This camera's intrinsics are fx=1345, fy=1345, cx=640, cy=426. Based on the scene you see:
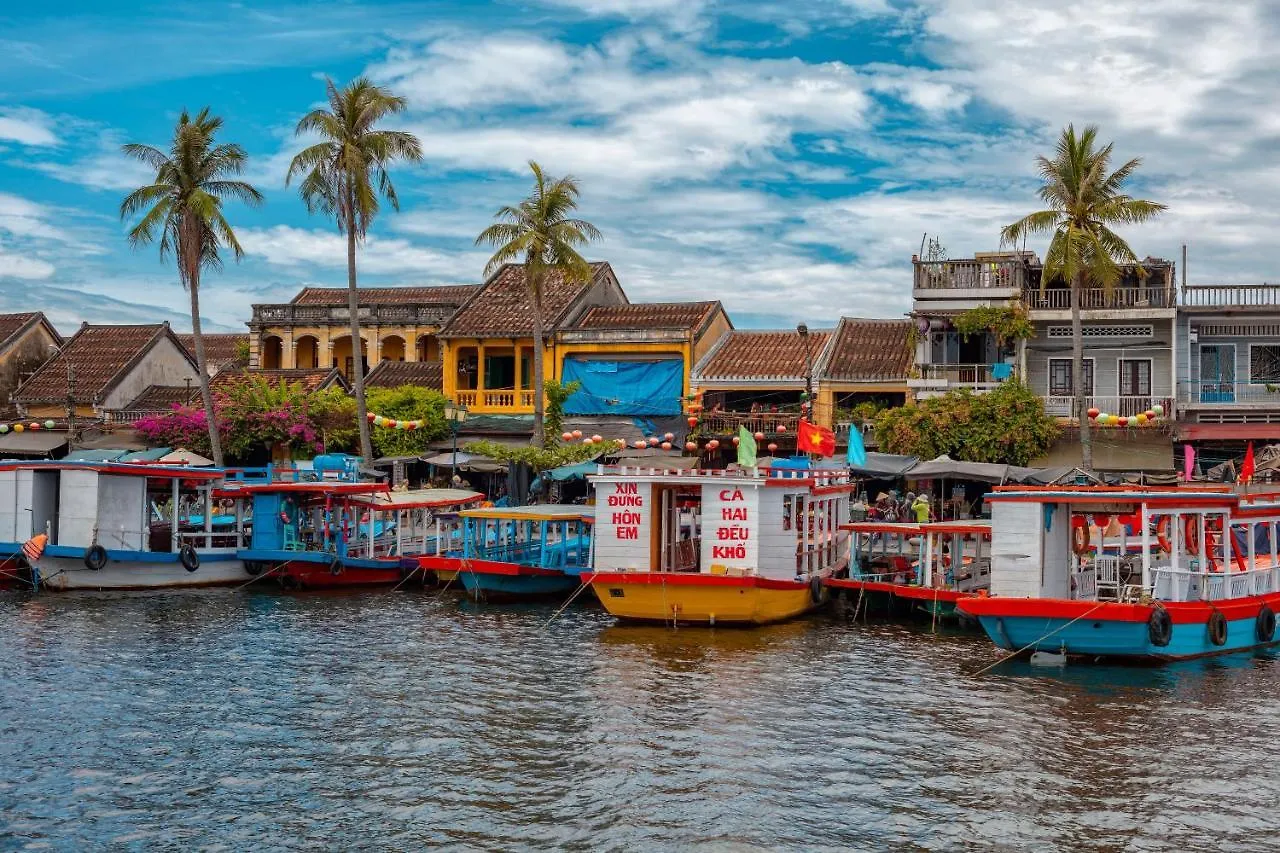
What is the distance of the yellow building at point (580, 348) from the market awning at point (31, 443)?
14.3 meters

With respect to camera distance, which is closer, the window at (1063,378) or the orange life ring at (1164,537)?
the orange life ring at (1164,537)

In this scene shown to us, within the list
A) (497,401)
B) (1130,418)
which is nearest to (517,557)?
(497,401)

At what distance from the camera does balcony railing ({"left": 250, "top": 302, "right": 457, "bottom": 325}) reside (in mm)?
53188

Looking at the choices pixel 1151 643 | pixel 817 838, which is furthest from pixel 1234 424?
pixel 817 838

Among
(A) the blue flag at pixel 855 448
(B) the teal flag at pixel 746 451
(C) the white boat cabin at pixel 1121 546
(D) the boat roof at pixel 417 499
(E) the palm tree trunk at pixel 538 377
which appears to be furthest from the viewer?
(E) the palm tree trunk at pixel 538 377

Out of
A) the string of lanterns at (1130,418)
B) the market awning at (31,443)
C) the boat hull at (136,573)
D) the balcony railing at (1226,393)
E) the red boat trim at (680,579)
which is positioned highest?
the balcony railing at (1226,393)

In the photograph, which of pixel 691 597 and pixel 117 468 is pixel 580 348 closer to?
pixel 117 468

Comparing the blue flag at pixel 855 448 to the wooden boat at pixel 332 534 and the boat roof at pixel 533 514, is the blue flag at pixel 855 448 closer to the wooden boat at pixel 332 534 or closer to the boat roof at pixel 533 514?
the boat roof at pixel 533 514

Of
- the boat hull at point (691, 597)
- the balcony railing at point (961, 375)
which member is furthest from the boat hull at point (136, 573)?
the balcony railing at point (961, 375)

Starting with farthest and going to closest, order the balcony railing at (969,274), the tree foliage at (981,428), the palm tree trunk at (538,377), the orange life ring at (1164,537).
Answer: the palm tree trunk at (538,377) → the balcony railing at (969,274) → the tree foliage at (981,428) → the orange life ring at (1164,537)

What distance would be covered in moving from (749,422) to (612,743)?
26140 mm

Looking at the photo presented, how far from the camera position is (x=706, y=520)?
2639 centimetres

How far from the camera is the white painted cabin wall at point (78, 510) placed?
1212 inches

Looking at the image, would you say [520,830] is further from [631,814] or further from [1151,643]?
[1151,643]
